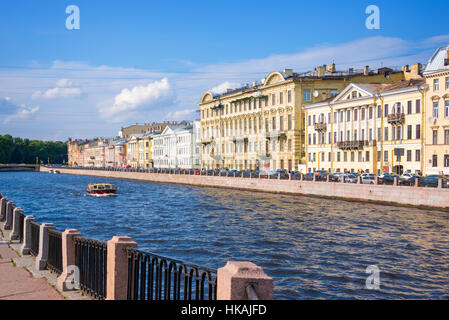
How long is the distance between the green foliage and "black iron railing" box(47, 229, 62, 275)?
16641 centimetres

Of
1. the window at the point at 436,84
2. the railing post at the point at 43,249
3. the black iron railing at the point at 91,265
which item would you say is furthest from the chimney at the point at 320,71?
the black iron railing at the point at 91,265

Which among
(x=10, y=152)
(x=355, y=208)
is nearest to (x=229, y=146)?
(x=355, y=208)

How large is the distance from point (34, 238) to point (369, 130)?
4220 cm

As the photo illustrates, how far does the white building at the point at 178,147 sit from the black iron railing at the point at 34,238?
7908 cm

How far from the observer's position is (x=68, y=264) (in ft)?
26.6

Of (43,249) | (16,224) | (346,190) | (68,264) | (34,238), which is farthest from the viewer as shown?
(346,190)

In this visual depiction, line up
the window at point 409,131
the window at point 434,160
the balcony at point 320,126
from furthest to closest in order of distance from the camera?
1. the balcony at point 320,126
2. the window at point 409,131
3. the window at point 434,160

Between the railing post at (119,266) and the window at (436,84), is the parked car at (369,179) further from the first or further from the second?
the railing post at (119,266)

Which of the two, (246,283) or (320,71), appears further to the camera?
(320,71)

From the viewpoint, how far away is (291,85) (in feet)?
201

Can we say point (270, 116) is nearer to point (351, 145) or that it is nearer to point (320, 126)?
point (320, 126)

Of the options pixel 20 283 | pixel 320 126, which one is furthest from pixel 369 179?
pixel 20 283

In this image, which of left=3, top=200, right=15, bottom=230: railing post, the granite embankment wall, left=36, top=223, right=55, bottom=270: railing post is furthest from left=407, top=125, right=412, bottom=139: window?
left=36, top=223, right=55, bottom=270: railing post

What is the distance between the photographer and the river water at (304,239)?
12.9m
